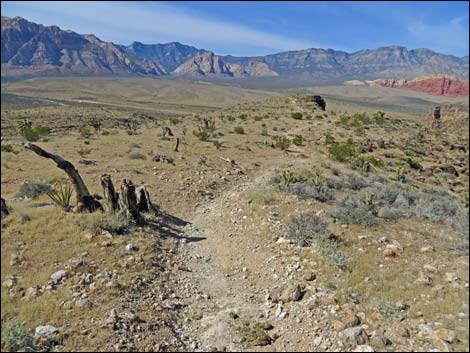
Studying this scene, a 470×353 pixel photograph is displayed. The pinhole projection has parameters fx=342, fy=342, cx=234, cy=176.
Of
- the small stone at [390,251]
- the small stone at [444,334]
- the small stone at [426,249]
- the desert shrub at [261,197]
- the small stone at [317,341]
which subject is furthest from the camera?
the desert shrub at [261,197]

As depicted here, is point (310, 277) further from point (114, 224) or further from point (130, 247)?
point (114, 224)

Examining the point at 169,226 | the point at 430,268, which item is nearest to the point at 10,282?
the point at 169,226

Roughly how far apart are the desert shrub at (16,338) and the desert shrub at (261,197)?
22.6ft

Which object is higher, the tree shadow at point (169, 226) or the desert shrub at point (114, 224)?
the desert shrub at point (114, 224)

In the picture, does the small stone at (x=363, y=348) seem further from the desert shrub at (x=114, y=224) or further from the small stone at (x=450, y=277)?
the desert shrub at (x=114, y=224)

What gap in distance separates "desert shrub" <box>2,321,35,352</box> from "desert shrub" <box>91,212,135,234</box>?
3.03 metres

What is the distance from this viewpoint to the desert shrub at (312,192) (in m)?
10.7

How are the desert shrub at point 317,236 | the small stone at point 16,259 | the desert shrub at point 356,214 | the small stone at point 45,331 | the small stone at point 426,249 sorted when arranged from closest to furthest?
the small stone at point 45,331
the small stone at point 16,259
the desert shrub at point 317,236
the small stone at point 426,249
the desert shrub at point 356,214

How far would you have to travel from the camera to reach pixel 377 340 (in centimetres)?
474

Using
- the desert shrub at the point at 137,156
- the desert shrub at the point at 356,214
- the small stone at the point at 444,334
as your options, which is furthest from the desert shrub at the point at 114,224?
the desert shrub at the point at 137,156

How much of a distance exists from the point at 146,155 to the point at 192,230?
7.81 meters

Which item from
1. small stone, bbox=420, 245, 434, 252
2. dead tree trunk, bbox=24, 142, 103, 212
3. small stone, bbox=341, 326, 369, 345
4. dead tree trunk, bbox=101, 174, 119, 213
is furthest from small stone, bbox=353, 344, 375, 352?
dead tree trunk, bbox=24, 142, 103, 212

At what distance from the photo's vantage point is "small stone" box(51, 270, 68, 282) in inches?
224

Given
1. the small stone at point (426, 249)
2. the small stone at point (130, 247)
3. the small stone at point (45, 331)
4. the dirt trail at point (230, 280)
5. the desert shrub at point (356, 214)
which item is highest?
the desert shrub at point (356, 214)
